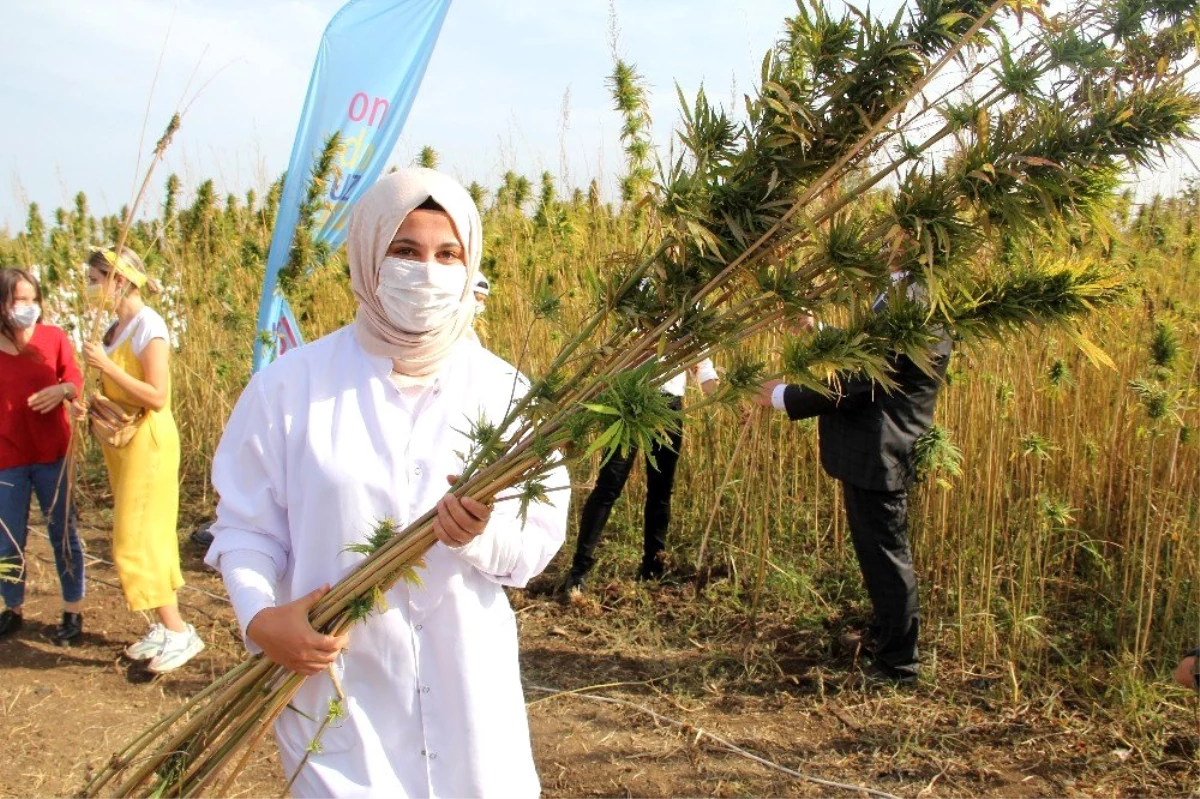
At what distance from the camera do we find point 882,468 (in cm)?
380

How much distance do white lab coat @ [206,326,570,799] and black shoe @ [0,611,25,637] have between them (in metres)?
3.81

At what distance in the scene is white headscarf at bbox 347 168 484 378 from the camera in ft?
5.84

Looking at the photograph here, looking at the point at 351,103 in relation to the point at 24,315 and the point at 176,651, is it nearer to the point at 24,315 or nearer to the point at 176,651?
the point at 24,315

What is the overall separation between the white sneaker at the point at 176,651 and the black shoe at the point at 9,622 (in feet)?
3.04

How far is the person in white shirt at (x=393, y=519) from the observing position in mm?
1722

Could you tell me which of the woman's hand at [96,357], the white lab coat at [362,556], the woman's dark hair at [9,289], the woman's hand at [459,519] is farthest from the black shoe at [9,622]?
the woman's hand at [459,519]

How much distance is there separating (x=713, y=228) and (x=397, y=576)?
2.53 feet

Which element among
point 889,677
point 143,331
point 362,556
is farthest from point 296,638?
point 143,331

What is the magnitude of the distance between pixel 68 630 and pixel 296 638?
388cm

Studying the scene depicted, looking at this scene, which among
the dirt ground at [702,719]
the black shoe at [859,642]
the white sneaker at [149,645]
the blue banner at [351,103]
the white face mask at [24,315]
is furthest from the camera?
the blue banner at [351,103]

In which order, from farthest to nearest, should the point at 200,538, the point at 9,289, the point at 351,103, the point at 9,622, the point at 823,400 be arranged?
the point at 200,538 → the point at 9,622 → the point at 351,103 → the point at 9,289 → the point at 823,400

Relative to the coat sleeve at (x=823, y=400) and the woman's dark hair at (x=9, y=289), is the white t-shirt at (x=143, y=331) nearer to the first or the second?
the woman's dark hair at (x=9, y=289)

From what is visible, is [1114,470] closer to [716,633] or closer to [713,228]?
[716,633]

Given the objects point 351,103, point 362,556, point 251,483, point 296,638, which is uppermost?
point 351,103
